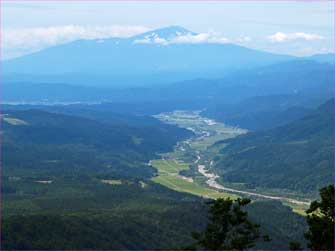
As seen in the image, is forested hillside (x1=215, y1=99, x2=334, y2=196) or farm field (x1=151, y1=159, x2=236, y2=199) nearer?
farm field (x1=151, y1=159, x2=236, y2=199)

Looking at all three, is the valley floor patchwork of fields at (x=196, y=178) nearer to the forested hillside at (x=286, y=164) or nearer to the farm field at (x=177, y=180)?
the farm field at (x=177, y=180)

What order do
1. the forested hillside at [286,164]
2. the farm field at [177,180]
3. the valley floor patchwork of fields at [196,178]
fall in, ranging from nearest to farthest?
the valley floor patchwork of fields at [196,178], the farm field at [177,180], the forested hillside at [286,164]

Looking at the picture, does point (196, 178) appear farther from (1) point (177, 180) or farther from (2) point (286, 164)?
(2) point (286, 164)

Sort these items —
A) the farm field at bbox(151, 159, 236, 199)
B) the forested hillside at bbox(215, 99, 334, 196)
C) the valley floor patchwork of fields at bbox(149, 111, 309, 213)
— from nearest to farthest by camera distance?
the valley floor patchwork of fields at bbox(149, 111, 309, 213), the farm field at bbox(151, 159, 236, 199), the forested hillside at bbox(215, 99, 334, 196)

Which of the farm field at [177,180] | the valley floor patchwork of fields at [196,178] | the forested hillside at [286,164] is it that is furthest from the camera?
the forested hillside at [286,164]

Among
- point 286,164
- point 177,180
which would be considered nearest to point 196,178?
point 177,180

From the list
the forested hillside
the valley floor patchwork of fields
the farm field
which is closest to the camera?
the valley floor patchwork of fields

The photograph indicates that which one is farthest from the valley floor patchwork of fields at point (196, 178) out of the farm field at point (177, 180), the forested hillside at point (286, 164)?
the forested hillside at point (286, 164)

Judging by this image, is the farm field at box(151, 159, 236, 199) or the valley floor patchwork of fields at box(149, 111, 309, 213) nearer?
the valley floor patchwork of fields at box(149, 111, 309, 213)

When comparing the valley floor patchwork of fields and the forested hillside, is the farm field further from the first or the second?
the forested hillside

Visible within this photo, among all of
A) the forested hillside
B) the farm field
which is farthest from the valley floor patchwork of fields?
the forested hillside

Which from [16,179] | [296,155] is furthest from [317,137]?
[16,179]
